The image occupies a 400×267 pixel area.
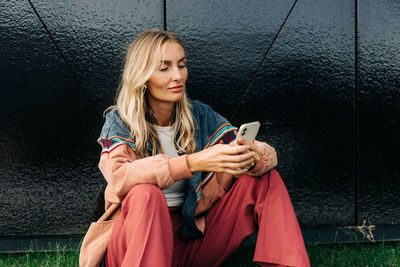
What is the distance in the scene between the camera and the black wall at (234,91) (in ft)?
10.8

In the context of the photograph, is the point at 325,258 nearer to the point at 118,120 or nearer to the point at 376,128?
the point at 376,128

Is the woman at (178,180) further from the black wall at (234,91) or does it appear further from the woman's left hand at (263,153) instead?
the black wall at (234,91)

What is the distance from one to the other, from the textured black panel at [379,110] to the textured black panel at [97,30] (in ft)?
6.00

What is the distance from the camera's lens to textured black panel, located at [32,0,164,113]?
10.8 ft

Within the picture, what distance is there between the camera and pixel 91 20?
3285 millimetres

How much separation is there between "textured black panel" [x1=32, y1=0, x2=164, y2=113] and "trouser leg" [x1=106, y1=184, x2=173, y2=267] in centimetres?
171

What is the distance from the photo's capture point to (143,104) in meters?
2.40

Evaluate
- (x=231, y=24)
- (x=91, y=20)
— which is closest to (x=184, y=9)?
(x=231, y=24)

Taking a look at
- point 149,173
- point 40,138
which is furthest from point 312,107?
point 40,138

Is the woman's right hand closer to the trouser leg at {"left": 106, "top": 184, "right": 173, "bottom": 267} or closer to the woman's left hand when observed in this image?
the woman's left hand

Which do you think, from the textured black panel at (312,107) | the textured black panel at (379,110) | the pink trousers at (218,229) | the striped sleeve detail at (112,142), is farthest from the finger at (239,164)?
the textured black panel at (379,110)

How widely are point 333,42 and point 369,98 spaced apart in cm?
59

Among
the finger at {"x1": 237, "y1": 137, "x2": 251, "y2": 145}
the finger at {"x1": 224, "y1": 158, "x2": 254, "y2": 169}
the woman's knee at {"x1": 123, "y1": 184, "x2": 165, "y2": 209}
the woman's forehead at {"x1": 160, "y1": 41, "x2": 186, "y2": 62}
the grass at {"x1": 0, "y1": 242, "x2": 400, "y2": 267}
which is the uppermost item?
the woman's forehead at {"x1": 160, "y1": 41, "x2": 186, "y2": 62}

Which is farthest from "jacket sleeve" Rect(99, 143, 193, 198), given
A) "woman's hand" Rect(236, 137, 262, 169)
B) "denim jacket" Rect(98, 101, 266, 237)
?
"woman's hand" Rect(236, 137, 262, 169)
